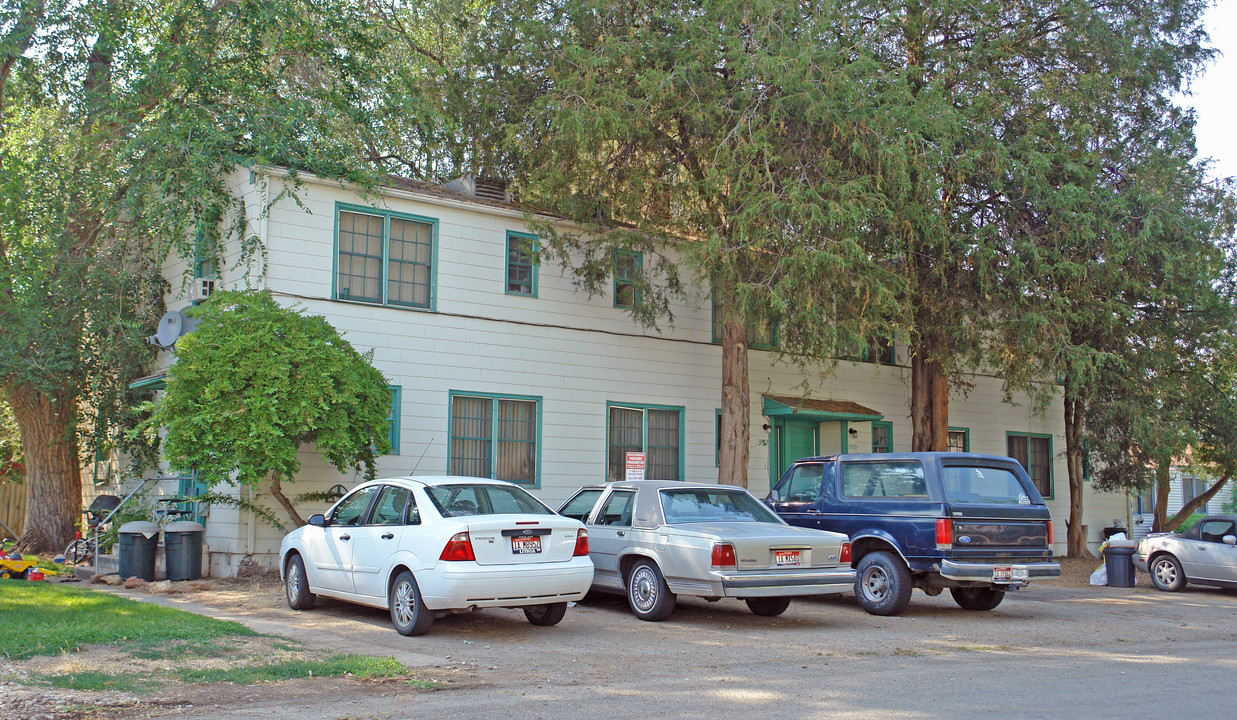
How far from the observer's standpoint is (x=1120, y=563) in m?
18.2

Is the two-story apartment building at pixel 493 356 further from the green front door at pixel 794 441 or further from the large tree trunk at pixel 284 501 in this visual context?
the large tree trunk at pixel 284 501

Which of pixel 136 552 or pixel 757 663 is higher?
pixel 136 552

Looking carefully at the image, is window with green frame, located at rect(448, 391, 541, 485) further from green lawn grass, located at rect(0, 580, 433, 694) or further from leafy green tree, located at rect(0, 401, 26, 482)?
leafy green tree, located at rect(0, 401, 26, 482)

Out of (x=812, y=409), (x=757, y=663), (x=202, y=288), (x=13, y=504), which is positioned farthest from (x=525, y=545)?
(x=13, y=504)

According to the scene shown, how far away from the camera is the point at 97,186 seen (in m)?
17.7

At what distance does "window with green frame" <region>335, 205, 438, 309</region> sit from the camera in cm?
1677

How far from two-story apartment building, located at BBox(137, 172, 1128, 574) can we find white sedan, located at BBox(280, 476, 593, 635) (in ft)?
16.8

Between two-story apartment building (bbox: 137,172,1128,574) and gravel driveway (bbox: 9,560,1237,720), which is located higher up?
two-story apartment building (bbox: 137,172,1128,574)

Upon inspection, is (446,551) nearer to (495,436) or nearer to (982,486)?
(982,486)

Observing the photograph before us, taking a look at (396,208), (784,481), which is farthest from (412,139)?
(784,481)

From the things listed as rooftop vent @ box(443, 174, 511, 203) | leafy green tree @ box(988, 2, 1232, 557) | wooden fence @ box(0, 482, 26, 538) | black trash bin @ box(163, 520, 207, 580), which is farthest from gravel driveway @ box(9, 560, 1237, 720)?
wooden fence @ box(0, 482, 26, 538)

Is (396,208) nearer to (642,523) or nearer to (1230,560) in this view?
(642,523)

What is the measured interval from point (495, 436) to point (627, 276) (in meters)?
3.93

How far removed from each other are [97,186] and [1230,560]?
19514 mm
